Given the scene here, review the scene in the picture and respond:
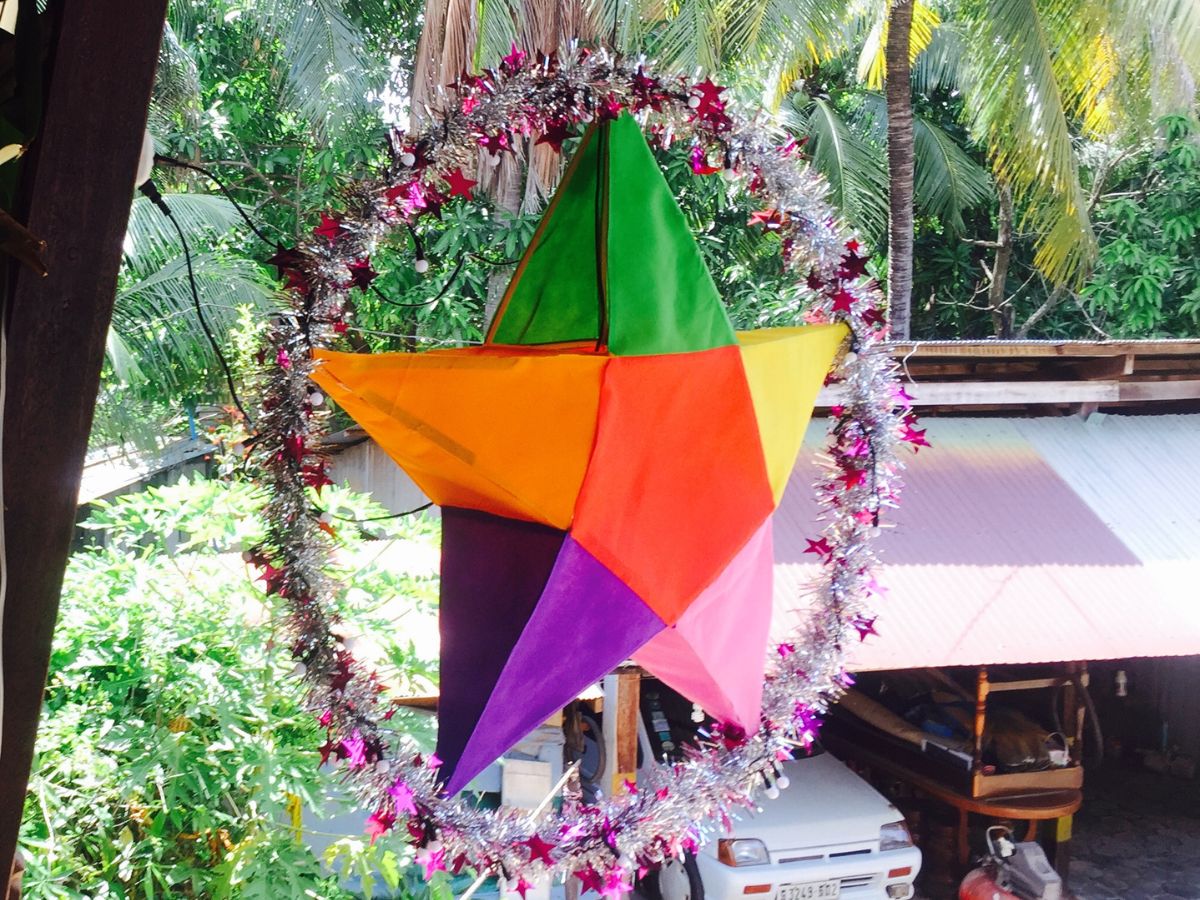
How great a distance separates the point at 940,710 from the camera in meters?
6.11

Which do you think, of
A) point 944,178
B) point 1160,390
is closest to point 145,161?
point 1160,390

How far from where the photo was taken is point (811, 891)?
4938 millimetres

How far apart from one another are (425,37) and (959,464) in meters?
3.38

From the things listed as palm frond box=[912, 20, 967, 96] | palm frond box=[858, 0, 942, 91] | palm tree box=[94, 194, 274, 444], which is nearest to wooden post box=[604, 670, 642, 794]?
palm tree box=[94, 194, 274, 444]

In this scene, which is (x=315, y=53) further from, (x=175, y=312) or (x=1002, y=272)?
(x=1002, y=272)

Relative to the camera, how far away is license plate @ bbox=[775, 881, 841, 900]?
489cm

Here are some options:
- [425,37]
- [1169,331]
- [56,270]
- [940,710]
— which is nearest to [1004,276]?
[1169,331]

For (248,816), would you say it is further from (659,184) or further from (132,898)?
(659,184)

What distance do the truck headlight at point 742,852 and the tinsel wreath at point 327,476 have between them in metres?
3.54

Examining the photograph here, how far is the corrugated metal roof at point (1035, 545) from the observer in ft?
14.5

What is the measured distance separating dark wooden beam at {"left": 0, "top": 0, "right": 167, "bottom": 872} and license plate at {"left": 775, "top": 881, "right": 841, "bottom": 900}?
4.35 m

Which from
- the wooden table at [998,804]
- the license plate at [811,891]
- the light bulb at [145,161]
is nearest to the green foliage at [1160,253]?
the wooden table at [998,804]

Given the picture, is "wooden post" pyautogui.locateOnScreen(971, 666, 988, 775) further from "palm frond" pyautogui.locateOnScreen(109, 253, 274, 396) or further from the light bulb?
the light bulb

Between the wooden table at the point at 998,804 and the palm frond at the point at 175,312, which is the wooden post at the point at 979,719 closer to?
the wooden table at the point at 998,804
